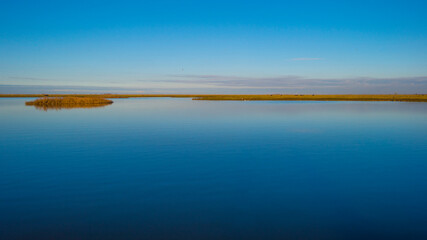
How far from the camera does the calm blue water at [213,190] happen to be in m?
7.36

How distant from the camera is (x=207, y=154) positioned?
15.8 meters

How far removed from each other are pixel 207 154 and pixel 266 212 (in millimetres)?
7751

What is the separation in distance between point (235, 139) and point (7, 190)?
1351cm

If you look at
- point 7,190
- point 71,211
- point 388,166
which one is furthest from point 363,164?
point 7,190

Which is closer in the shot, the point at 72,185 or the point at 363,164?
the point at 72,185

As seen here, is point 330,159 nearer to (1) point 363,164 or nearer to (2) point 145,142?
(1) point 363,164

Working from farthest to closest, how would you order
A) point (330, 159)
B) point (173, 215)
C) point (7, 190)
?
point (330, 159) < point (7, 190) < point (173, 215)

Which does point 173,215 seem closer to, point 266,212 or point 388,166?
point 266,212

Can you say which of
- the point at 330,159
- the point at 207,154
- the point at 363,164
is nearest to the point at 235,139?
the point at 207,154

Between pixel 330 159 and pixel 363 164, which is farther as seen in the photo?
pixel 330 159

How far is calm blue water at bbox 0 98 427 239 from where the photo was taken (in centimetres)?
736

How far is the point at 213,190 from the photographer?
399 inches

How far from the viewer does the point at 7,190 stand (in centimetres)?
1000

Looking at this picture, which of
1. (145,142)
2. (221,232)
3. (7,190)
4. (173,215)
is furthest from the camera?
(145,142)
